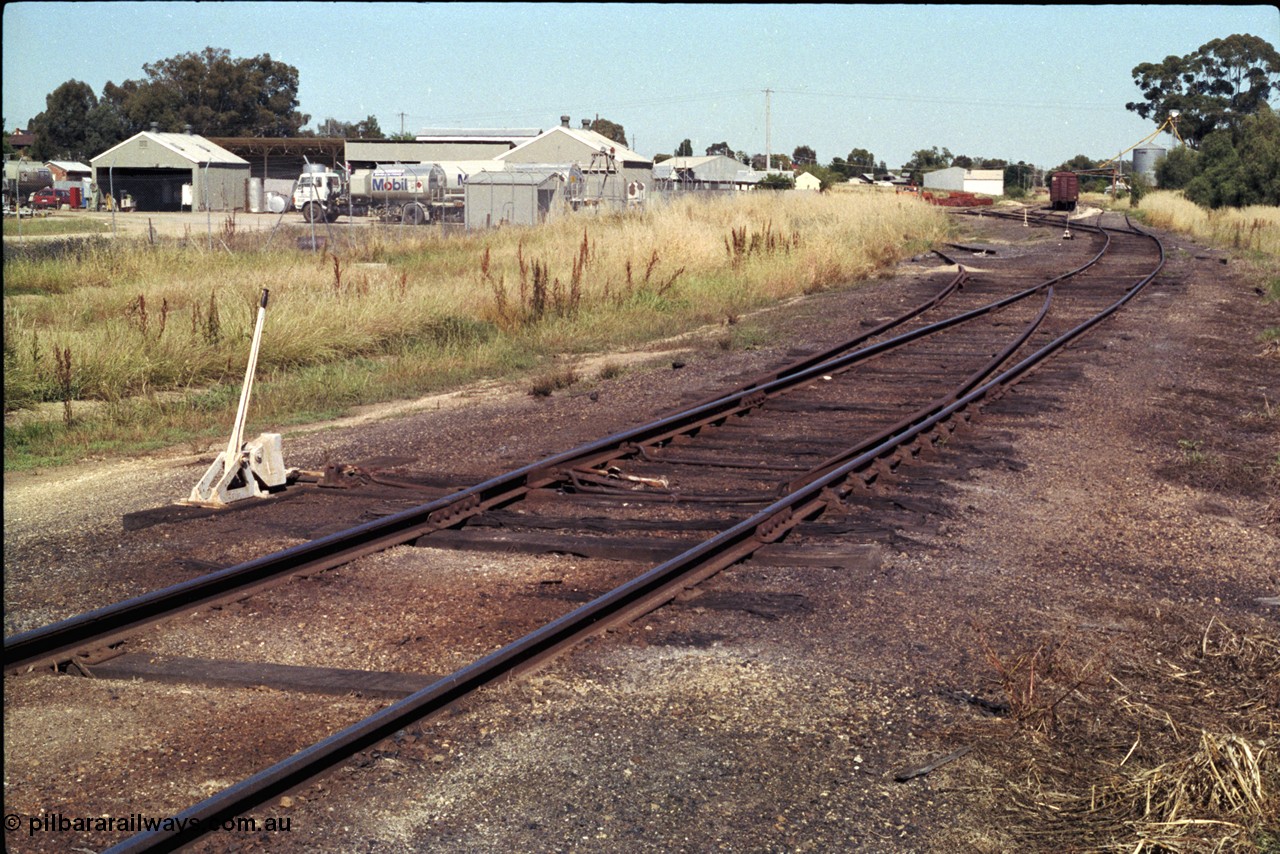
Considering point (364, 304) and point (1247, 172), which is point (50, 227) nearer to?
point (364, 304)

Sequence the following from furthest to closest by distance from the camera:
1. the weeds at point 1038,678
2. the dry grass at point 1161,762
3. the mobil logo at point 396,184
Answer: the mobil logo at point 396,184
the weeds at point 1038,678
the dry grass at point 1161,762

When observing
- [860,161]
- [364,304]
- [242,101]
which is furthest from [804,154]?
[364,304]

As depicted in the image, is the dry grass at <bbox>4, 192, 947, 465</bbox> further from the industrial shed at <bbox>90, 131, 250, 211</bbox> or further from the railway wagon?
the railway wagon

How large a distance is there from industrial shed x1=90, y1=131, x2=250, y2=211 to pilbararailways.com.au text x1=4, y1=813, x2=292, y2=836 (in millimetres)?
59124

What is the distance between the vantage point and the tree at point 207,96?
9581 cm

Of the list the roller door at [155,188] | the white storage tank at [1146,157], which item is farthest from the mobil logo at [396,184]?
the white storage tank at [1146,157]

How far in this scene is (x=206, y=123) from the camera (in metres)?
97.8

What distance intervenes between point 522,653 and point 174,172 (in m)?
66.6

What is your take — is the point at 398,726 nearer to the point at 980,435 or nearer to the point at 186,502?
the point at 186,502

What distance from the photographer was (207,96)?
326 ft

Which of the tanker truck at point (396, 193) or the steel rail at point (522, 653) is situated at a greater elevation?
the tanker truck at point (396, 193)

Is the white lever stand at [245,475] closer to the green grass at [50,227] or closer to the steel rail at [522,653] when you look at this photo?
the steel rail at [522,653]

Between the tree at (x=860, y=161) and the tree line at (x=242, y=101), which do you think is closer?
the tree line at (x=242, y=101)

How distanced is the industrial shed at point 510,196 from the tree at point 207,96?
6330 cm
